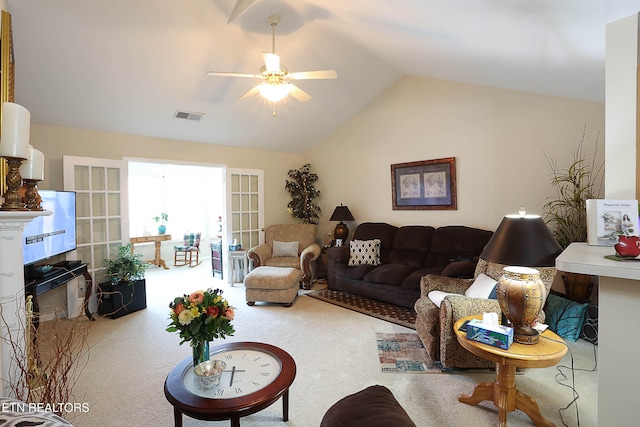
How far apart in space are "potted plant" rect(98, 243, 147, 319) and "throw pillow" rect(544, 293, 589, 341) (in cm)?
463

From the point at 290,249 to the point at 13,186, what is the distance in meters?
4.05

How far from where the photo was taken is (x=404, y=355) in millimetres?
2873

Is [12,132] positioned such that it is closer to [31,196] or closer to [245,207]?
[31,196]

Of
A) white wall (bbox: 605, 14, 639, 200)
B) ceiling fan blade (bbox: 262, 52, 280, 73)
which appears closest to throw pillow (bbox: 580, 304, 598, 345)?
white wall (bbox: 605, 14, 639, 200)

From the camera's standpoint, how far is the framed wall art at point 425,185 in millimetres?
4594

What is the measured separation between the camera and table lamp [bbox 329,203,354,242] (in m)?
5.49

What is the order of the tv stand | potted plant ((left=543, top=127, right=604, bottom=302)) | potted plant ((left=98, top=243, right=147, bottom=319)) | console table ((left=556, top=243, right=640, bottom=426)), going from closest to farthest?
console table ((left=556, top=243, right=640, bottom=426)) → the tv stand → potted plant ((left=543, top=127, right=604, bottom=302)) → potted plant ((left=98, top=243, right=147, bottom=319))

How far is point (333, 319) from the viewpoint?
3781 mm

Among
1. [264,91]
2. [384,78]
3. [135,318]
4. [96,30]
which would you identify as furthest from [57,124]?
[384,78]

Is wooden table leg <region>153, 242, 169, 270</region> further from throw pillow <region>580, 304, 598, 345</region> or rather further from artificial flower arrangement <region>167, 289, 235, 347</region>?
throw pillow <region>580, 304, 598, 345</region>

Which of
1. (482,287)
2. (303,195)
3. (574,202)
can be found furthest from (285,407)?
(303,195)

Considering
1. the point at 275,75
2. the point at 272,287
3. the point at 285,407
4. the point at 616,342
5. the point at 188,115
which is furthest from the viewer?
the point at 188,115

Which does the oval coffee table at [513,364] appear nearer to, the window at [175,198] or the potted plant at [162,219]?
the window at [175,198]

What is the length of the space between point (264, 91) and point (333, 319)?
260 cm
